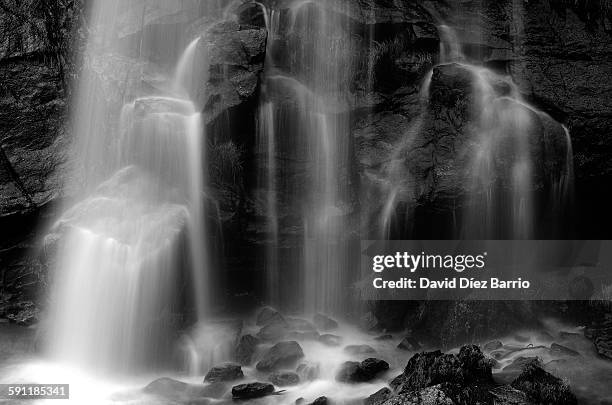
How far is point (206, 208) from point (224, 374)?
5.44 m

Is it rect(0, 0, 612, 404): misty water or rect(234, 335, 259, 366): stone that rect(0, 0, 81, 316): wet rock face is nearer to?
rect(0, 0, 612, 404): misty water

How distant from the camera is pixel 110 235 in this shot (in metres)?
14.8

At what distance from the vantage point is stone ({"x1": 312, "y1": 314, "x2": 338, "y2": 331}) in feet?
55.6

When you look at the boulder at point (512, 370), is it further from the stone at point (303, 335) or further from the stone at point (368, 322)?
the stone at point (303, 335)

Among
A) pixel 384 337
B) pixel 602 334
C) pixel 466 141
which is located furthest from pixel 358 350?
pixel 466 141

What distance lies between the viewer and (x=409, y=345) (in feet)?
50.0

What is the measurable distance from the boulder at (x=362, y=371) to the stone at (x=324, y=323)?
336 cm

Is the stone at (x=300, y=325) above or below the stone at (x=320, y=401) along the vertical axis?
above

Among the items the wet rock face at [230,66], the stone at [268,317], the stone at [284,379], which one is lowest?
the stone at [284,379]

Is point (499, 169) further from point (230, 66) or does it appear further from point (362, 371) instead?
point (230, 66)

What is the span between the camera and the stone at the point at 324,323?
1694 cm

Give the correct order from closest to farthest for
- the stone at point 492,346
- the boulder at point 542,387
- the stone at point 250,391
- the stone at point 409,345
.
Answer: the boulder at point 542,387 → the stone at point 250,391 → the stone at point 492,346 → the stone at point 409,345

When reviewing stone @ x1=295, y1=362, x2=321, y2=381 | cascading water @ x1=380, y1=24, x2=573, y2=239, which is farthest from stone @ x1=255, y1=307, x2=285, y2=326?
cascading water @ x1=380, y1=24, x2=573, y2=239

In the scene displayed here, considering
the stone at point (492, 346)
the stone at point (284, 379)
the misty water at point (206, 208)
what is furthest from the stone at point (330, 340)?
the stone at point (492, 346)
